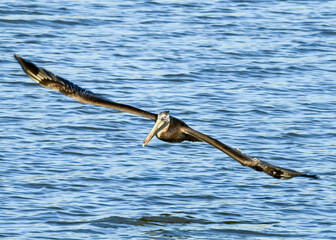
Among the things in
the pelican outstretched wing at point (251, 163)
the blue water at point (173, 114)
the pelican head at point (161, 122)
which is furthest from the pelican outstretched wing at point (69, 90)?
the blue water at point (173, 114)

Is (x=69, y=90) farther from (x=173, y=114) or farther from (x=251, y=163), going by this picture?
(x=173, y=114)

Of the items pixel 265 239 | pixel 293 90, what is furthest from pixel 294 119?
pixel 265 239

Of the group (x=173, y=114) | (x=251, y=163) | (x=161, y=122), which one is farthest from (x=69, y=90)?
(x=173, y=114)

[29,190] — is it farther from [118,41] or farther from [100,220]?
[118,41]

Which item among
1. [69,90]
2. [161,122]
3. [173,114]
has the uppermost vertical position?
[69,90]

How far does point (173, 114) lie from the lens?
16656 millimetres

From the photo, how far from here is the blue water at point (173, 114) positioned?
1262 cm

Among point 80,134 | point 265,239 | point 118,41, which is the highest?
point 118,41

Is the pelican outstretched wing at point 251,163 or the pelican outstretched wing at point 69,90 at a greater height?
the pelican outstretched wing at point 69,90

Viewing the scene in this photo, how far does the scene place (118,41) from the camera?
21.6 meters

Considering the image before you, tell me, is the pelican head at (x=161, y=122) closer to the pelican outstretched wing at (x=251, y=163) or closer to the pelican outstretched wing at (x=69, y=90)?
the pelican outstretched wing at (x=69, y=90)

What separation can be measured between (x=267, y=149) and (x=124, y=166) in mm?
2666

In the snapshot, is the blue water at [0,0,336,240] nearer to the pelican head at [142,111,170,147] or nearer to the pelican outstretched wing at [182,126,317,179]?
the pelican head at [142,111,170,147]

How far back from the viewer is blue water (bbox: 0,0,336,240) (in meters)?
12.6
